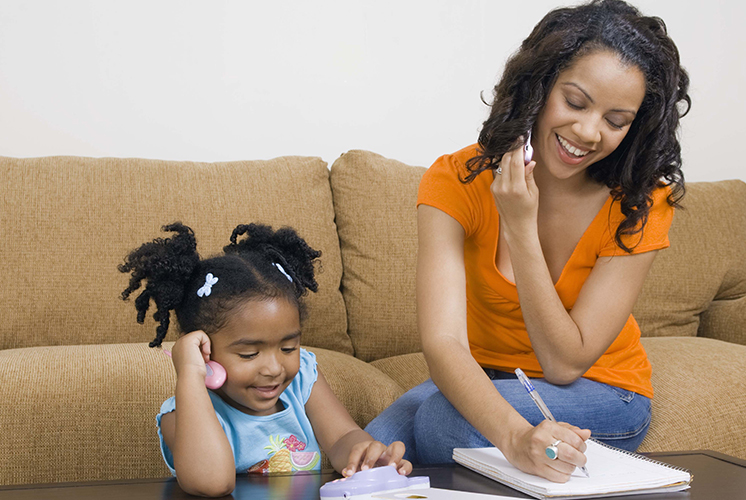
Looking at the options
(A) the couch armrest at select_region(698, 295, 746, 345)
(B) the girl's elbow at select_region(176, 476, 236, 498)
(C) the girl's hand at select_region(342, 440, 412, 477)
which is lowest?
(A) the couch armrest at select_region(698, 295, 746, 345)

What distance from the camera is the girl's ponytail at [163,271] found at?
1.12m

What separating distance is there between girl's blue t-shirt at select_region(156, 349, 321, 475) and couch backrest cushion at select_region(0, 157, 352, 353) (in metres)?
0.77

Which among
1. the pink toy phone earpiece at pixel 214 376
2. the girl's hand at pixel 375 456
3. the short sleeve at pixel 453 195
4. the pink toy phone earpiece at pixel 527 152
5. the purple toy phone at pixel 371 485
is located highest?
the pink toy phone earpiece at pixel 527 152

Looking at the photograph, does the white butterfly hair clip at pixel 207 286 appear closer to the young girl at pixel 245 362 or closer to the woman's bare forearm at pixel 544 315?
the young girl at pixel 245 362

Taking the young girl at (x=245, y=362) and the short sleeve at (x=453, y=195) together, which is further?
the short sleeve at (x=453, y=195)

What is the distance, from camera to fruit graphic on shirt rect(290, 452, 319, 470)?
114cm

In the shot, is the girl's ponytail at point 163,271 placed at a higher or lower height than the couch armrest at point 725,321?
higher

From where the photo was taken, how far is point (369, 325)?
2.04 m

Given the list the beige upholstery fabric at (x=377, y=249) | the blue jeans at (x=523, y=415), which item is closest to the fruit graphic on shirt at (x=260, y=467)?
the blue jeans at (x=523, y=415)

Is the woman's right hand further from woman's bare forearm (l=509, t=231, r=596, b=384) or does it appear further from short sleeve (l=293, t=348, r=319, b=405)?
short sleeve (l=293, t=348, r=319, b=405)

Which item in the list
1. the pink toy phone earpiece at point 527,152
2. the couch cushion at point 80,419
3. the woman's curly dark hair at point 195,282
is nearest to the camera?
the woman's curly dark hair at point 195,282

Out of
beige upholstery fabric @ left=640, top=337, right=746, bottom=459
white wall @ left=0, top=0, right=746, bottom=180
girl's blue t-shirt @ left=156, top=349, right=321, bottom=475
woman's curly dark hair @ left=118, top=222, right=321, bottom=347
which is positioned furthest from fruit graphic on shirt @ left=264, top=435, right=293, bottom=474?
white wall @ left=0, top=0, right=746, bottom=180

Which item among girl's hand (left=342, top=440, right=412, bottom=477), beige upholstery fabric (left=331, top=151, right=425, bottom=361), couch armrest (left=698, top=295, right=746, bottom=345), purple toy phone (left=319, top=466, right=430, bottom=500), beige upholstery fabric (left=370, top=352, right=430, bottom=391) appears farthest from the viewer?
couch armrest (left=698, top=295, right=746, bottom=345)

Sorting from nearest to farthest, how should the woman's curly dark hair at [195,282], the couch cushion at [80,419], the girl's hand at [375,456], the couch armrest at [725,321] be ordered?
the girl's hand at [375,456]
the woman's curly dark hair at [195,282]
the couch cushion at [80,419]
the couch armrest at [725,321]
